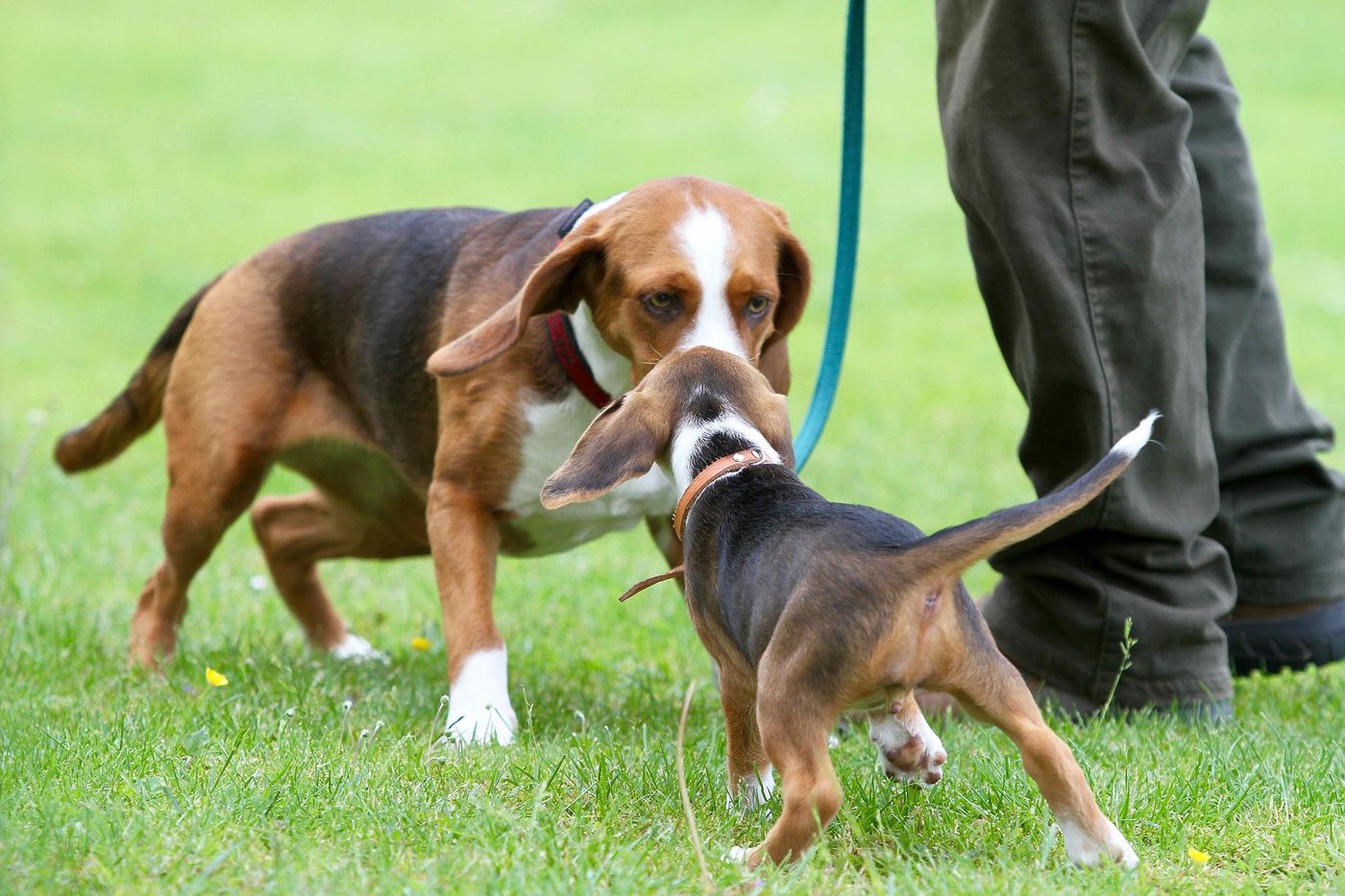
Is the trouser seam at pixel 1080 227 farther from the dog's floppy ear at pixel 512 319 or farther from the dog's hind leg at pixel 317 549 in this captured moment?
the dog's hind leg at pixel 317 549

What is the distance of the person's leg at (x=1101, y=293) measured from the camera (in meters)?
4.03

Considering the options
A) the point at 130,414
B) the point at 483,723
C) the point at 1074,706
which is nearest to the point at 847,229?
the point at 1074,706

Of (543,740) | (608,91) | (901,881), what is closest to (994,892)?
(901,881)

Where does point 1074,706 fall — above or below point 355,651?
above

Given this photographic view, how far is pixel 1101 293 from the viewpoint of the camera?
412 cm

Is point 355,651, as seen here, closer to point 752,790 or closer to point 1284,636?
point 752,790

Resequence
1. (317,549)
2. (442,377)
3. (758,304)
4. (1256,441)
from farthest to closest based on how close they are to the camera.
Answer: (317,549) < (1256,441) < (442,377) < (758,304)

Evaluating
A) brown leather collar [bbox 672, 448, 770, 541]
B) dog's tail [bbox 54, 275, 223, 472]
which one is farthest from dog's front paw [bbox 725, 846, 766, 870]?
dog's tail [bbox 54, 275, 223, 472]

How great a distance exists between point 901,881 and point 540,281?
1842mm

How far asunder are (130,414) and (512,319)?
2145 millimetres

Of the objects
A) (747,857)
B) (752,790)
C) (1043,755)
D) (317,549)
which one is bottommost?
(317,549)

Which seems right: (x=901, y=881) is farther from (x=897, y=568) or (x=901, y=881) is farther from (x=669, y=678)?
(x=669, y=678)

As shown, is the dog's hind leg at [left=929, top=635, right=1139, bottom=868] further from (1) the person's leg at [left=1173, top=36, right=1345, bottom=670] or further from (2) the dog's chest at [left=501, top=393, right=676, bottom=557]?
(1) the person's leg at [left=1173, top=36, right=1345, bottom=670]

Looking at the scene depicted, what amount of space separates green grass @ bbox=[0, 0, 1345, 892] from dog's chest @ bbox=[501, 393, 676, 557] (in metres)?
0.48
